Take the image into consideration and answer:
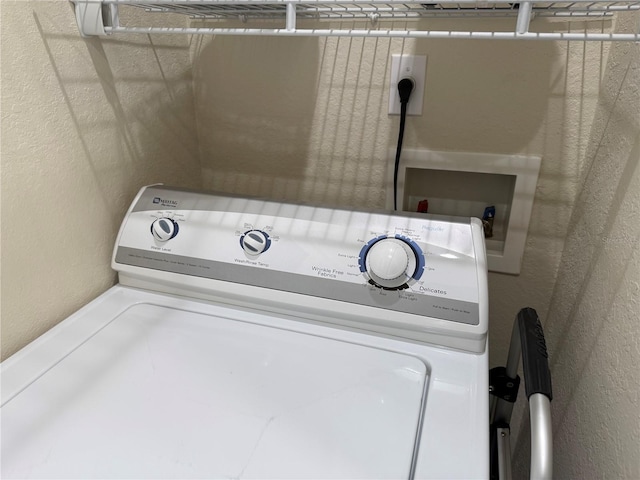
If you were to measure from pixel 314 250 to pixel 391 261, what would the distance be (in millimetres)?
127

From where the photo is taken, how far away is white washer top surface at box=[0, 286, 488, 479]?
46 centimetres

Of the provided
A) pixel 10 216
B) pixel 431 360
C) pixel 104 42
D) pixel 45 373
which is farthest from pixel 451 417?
pixel 104 42

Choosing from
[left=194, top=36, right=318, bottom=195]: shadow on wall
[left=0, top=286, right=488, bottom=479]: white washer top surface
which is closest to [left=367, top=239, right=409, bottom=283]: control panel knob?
[left=0, top=286, right=488, bottom=479]: white washer top surface

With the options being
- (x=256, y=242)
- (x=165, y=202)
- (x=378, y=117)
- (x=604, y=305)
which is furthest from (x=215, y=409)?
(x=378, y=117)

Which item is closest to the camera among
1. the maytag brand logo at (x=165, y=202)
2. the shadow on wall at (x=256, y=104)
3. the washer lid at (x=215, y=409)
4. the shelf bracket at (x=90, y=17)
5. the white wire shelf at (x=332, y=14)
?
the washer lid at (x=215, y=409)

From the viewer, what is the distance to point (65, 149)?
2.22ft

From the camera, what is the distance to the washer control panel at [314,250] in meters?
0.64

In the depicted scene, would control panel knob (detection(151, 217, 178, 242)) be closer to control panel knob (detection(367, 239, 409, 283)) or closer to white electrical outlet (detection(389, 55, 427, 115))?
control panel knob (detection(367, 239, 409, 283))

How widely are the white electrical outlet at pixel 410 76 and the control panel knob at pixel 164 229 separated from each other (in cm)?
47

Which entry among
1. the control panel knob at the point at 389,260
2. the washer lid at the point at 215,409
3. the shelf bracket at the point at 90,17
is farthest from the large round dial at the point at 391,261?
the shelf bracket at the point at 90,17

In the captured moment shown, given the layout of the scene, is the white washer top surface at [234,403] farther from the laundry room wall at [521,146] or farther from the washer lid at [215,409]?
the laundry room wall at [521,146]

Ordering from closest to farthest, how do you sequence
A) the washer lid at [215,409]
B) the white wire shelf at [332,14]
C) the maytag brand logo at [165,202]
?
the washer lid at [215,409] < the white wire shelf at [332,14] < the maytag brand logo at [165,202]

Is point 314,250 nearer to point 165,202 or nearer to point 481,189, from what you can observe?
point 165,202

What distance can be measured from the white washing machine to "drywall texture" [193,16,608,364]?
245 millimetres
